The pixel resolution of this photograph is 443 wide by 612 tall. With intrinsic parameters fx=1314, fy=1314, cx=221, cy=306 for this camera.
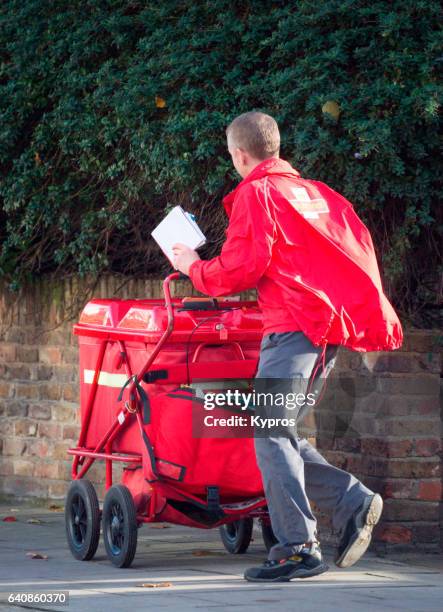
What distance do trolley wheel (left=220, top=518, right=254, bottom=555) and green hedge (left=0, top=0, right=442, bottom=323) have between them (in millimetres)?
1412

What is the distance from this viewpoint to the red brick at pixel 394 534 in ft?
22.3

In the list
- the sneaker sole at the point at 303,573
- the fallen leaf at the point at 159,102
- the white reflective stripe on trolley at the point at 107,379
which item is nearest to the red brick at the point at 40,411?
the white reflective stripe on trolley at the point at 107,379

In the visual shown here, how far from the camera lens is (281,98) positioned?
6605 mm

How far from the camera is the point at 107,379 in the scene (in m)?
6.59

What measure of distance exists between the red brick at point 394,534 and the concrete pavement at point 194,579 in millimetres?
97

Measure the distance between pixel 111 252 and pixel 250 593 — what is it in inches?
142

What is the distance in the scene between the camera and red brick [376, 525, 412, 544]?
22.3 feet

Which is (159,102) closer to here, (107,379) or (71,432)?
(107,379)

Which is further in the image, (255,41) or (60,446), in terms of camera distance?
(60,446)

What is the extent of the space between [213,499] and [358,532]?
0.81 metres

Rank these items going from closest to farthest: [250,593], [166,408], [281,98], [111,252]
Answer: [250,593] → [166,408] → [281,98] → [111,252]

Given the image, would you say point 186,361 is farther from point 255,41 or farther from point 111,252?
point 111,252

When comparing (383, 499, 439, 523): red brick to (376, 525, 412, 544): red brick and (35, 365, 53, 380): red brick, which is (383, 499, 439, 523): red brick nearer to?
(376, 525, 412, 544): red brick

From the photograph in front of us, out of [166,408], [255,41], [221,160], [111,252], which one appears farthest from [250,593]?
[111,252]
